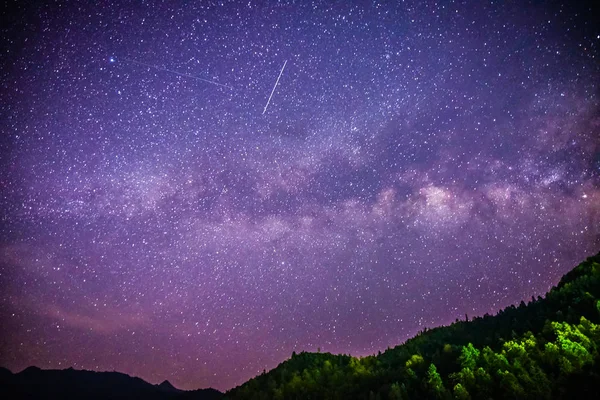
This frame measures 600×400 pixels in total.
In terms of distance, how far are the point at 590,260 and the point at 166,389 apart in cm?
19449

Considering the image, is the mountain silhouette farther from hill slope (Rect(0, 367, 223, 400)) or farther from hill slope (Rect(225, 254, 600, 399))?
hill slope (Rect(0, 367, 223, 400))

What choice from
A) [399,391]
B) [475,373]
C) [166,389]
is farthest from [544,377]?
[166,389]

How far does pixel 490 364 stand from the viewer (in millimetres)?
40156

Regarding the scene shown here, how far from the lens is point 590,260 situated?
68.4 meters

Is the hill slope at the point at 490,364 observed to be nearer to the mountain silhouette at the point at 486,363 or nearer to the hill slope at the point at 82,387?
the mountain silhouette at the point at 486,363

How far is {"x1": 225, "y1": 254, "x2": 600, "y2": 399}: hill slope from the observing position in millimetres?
33969

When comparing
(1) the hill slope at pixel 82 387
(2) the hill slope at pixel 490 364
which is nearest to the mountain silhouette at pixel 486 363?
(2) the hill slope at pixel 490 364

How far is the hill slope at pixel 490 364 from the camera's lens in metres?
34.0

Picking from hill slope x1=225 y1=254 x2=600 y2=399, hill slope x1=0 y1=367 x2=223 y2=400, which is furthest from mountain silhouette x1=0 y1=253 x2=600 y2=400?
hill slope x1=0 y1=367 x2=223 y2=400

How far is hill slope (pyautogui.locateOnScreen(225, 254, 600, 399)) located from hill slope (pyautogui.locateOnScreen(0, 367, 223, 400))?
100262mm

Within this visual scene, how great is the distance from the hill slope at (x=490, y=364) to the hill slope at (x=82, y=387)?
10026 cm

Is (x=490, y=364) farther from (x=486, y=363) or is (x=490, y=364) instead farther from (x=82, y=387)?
(x=82, y=387)

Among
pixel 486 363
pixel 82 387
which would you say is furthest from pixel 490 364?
pixel 82 387

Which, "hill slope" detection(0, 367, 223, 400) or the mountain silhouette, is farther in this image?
"hill slope" detection(0, 367, 223, 400)
